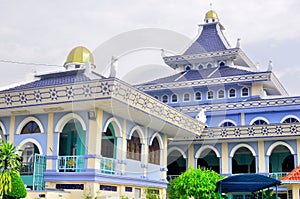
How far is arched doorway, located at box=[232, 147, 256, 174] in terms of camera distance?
2432 cm

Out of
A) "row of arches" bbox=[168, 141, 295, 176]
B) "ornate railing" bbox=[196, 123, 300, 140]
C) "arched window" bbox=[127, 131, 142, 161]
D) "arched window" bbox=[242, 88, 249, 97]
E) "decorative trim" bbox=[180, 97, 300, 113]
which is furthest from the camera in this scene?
"arched window" bbox=[242, 88, 249, 97]

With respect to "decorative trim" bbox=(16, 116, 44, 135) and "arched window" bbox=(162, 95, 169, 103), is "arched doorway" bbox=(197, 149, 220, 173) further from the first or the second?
"decorative trim" bbox=(16, 116, 44, 135)

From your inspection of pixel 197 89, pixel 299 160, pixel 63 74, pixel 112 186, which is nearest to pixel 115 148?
pixel 112 186

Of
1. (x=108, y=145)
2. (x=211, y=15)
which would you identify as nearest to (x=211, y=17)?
(x=211, y=15)

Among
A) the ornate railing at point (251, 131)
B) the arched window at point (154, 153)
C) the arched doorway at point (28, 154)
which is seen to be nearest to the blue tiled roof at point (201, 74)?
the ornate railing at point (251, 131)

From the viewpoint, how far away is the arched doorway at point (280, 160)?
23.7m

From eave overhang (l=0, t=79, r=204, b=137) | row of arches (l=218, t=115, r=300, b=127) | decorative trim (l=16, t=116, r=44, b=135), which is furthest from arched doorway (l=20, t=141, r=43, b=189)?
row of arches (l=218, t=115, r=300, b=127)

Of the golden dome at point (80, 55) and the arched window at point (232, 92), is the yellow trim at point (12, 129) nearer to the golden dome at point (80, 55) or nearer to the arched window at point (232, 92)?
A: the golden dome at point (80, 55)

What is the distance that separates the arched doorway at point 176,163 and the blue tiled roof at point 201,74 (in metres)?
5.06

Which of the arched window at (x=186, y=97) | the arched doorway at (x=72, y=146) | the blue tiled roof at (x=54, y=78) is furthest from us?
the arched window at (x=186, y=97)

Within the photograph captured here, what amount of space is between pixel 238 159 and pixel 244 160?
339mm

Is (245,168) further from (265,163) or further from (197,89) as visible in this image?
(197,89)

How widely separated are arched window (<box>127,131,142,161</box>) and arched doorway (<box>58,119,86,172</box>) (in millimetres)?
2062

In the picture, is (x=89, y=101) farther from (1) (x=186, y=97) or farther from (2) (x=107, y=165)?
(1) (x=186, y=97)
